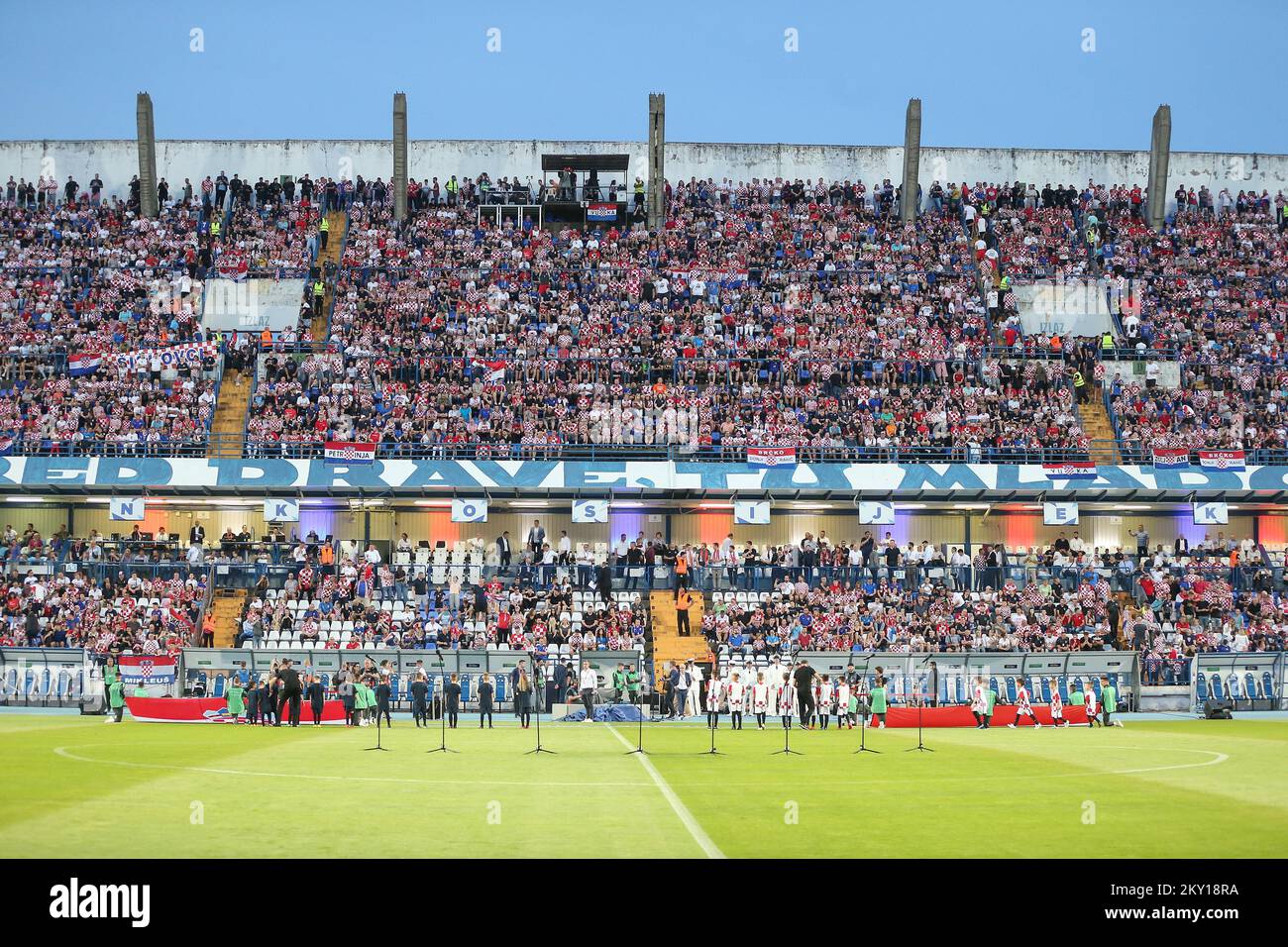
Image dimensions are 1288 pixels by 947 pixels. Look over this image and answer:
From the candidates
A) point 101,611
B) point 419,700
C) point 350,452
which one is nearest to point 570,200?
point 350,452

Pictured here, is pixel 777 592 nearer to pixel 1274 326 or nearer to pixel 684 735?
pixel 684 735

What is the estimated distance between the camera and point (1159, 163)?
69.2 m

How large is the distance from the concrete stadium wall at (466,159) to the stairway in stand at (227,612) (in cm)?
2956

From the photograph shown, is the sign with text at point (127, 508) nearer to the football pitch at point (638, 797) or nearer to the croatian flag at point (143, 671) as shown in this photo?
the croatian flag at point (143, 671)

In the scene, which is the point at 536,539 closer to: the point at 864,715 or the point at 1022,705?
the point at 1022,705

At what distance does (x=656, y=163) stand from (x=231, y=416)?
76.5ft

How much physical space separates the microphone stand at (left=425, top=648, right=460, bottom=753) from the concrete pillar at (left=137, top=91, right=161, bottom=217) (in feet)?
114

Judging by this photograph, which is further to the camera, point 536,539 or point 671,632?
point 536,539

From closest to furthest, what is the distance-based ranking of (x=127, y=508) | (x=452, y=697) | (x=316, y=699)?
(x=452, y=697)
(x=316, y=699)
(x=127, y=508)
